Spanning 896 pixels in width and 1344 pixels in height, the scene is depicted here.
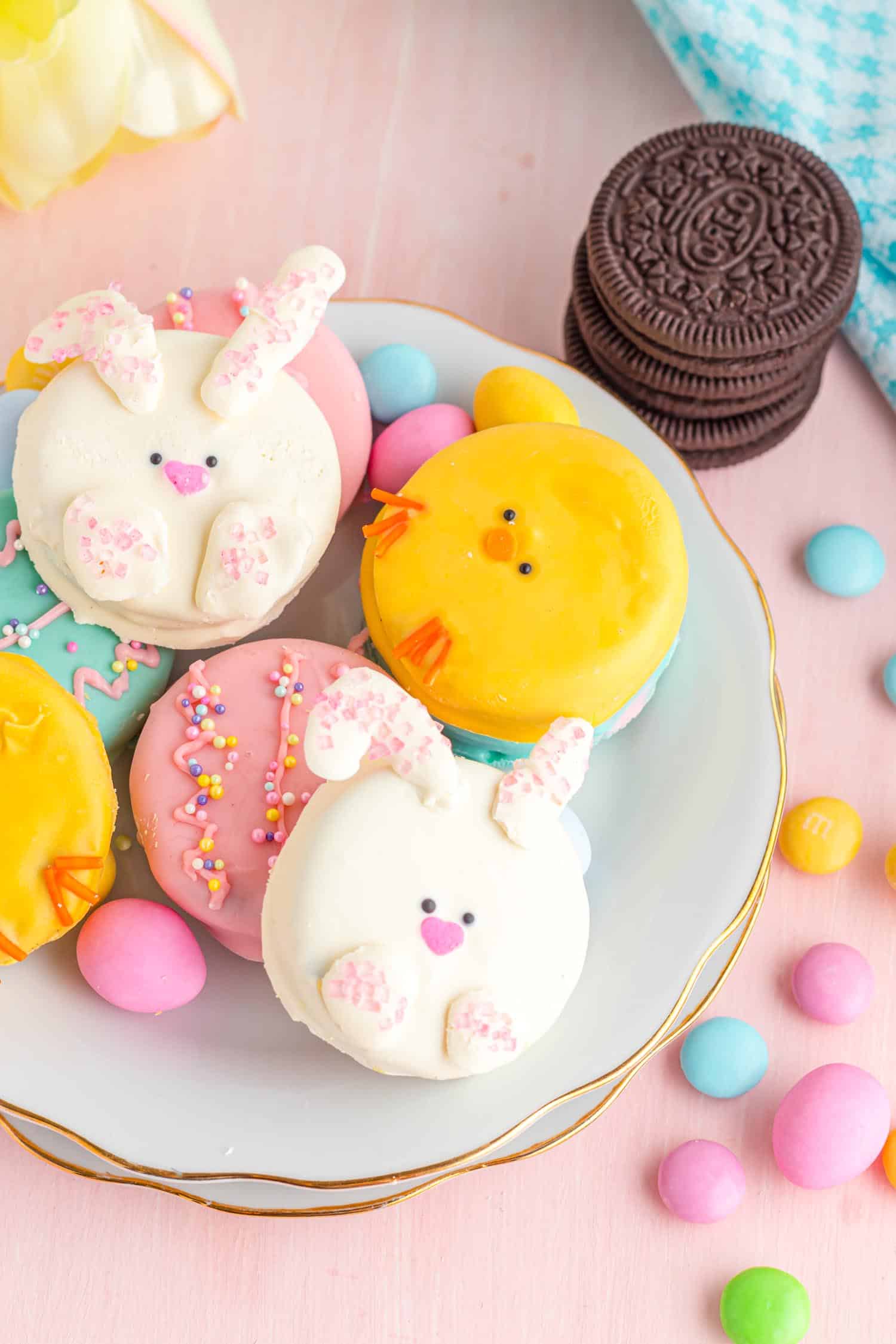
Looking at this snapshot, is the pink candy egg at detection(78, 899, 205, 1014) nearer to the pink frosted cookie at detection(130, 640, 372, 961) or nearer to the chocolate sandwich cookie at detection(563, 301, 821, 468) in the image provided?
the pink frosted cookie at detection(130, 640, 372, 961)

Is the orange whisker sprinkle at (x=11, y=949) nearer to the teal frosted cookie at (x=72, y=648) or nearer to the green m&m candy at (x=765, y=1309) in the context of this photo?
the teal frosted cookie at (x=72, y=648)

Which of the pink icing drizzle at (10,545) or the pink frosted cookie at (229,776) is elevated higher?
the pink icing drizzle at (10,545)

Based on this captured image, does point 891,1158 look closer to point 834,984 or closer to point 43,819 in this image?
point 834,984

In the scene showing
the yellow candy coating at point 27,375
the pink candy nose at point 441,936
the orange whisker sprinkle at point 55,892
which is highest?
the yellow candy coating at point 27,375

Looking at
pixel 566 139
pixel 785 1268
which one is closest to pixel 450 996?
pixel 785 1268

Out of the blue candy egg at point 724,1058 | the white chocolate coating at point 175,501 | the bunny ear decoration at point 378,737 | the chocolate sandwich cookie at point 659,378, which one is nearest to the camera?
the bunny ear decoration at point 378,737

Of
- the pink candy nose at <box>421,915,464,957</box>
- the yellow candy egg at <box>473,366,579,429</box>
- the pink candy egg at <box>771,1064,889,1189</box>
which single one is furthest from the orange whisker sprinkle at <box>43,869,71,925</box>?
the pink candy egg at <box>771,1064,889,1189</box>

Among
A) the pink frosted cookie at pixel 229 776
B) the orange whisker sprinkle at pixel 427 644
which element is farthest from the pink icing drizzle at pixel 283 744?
the orange whisker sprinkle at pixel 427 644
